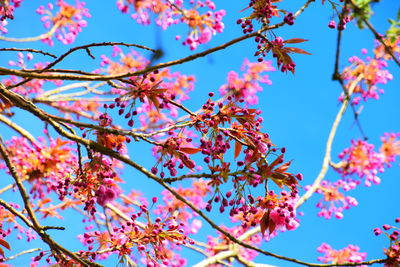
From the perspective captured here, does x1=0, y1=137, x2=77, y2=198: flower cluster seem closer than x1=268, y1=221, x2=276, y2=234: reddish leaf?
No

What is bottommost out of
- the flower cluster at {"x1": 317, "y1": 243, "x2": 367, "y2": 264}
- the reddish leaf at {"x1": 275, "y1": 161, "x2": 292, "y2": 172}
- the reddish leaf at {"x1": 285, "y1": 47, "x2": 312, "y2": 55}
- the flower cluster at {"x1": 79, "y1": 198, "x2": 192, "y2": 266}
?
the flower cluster at {"x1": 79, "y1": 198, "x2": 192, "y2": 266}

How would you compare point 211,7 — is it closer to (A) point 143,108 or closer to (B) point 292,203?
(B) point 292,203

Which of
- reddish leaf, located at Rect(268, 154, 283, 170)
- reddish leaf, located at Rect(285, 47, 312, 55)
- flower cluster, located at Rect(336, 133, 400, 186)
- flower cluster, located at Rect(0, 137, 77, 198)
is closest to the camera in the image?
reddish leaf, located at Rect(268, 154, 283, 170)

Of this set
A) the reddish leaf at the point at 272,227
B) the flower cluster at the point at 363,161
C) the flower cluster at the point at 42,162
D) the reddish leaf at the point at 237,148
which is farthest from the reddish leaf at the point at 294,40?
the flower cluster at the point at 363,161

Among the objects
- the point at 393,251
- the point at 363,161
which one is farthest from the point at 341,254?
the point at 393,251

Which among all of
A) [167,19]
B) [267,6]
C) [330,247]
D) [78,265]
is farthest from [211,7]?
[330,247]

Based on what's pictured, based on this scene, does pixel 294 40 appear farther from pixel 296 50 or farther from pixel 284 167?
pixel 284 167

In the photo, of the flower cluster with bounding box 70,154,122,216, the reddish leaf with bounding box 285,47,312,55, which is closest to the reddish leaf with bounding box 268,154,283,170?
the reddish leaf with bounding box 285,47,312,55

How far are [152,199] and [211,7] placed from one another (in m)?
1.12

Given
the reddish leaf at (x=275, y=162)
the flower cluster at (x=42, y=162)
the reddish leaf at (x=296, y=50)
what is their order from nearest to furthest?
1. the reddish leaf at (x=275, y=162)
2. the reddish leaf at (x=296, y=50)
3. the flower cluster at (x=42, y=162)

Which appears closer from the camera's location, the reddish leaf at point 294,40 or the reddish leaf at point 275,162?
the reddish leaf at point 275,162

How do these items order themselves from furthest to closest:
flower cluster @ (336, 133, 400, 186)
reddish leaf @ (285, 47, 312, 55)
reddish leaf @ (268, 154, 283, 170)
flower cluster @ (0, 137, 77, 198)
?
flower cluster @ (336, 133, 400, 186) < flower cluster @ (0, 137, 77, 198) < reddish leaf @ (285, 47, 312, 55) < reddish leaf @ (268, 154, 283, 170)

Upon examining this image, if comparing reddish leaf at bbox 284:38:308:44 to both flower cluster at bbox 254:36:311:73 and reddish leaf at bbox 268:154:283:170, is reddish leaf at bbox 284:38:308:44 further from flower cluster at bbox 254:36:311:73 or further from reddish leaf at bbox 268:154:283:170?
reddish leaf at bbox 268:154:283:170

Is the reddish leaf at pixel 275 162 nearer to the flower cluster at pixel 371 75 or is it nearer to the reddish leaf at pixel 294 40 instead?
the reddish leaf at pixel 294 40
